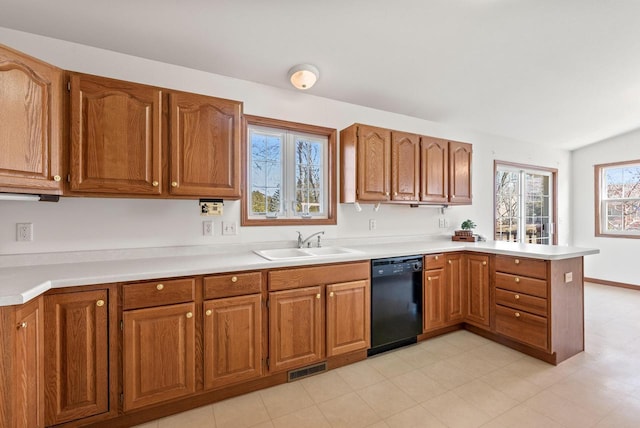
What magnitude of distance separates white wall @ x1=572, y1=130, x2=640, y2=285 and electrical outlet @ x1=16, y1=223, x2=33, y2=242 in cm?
738

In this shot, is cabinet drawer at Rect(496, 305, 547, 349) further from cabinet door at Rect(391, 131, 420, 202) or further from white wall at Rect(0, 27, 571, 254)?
cabinet door at Rect(391, 131, 420, 202)

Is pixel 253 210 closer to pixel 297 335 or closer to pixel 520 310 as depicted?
pixel 297 335

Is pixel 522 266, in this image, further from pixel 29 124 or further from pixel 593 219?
pixel 593 219

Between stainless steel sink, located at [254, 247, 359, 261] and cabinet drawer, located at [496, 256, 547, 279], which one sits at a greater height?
stainless steel sink, located at [254, 247, 359, 261]

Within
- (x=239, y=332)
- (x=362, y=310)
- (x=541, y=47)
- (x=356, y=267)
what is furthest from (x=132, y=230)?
(x=541, y=47)

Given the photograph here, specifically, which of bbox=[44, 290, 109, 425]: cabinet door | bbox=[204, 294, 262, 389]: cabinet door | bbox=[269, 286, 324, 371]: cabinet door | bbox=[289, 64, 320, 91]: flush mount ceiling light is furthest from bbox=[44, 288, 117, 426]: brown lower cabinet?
bbox=[289, 64, 320, 91]: flush mount ceiling light

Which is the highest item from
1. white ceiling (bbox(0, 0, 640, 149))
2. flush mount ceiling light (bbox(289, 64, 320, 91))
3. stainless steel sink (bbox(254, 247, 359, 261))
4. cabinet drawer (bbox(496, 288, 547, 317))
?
white ceiling (bbox(0, 0, 640, 149))

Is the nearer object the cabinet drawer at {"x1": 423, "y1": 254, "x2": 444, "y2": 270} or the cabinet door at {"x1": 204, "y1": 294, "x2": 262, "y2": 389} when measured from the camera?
the cabinet door at {"x1": 204, "y1": 294, "x2": 262, "y2": 389}

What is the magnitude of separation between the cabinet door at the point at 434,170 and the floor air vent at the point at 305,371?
1978 millimetres

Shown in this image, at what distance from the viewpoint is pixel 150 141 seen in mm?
1905

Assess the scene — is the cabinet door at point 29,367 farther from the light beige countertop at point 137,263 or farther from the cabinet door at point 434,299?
the cabinet door at point 434,299

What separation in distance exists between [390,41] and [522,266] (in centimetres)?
224

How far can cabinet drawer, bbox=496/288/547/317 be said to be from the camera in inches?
94.6

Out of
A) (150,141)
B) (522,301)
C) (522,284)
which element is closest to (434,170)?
(522,284)
